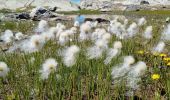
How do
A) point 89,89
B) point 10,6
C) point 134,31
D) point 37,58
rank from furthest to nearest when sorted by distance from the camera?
point 10,6
point 134,31
point 37,58
point 89,89

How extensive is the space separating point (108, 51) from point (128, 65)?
3.53 ft

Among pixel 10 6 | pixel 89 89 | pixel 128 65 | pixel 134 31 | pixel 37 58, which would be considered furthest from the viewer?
pixel 10 6

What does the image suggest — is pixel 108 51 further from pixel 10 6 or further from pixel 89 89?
pixel 10 6

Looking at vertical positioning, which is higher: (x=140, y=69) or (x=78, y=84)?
(x=140, y=69)

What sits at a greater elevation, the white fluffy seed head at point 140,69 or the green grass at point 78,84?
the white fluffy seed head at point 140,69

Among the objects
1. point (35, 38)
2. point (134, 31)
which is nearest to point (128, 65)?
point (35, 38)

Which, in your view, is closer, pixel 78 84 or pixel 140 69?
pixel 140 69

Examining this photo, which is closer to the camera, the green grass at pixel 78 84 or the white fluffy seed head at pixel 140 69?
the white fluffy seed head at pixel 140 69

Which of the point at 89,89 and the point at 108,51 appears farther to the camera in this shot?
the point at 108,51

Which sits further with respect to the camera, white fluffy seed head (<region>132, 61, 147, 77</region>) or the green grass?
the green grass

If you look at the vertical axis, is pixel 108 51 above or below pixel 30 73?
above

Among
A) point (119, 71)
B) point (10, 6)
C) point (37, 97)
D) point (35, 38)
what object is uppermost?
point (35, 38)

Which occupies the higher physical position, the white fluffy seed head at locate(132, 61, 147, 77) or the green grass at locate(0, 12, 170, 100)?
the white fluffy seed head at locate(132, 61, 147, 77)

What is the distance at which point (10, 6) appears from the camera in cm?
17138
